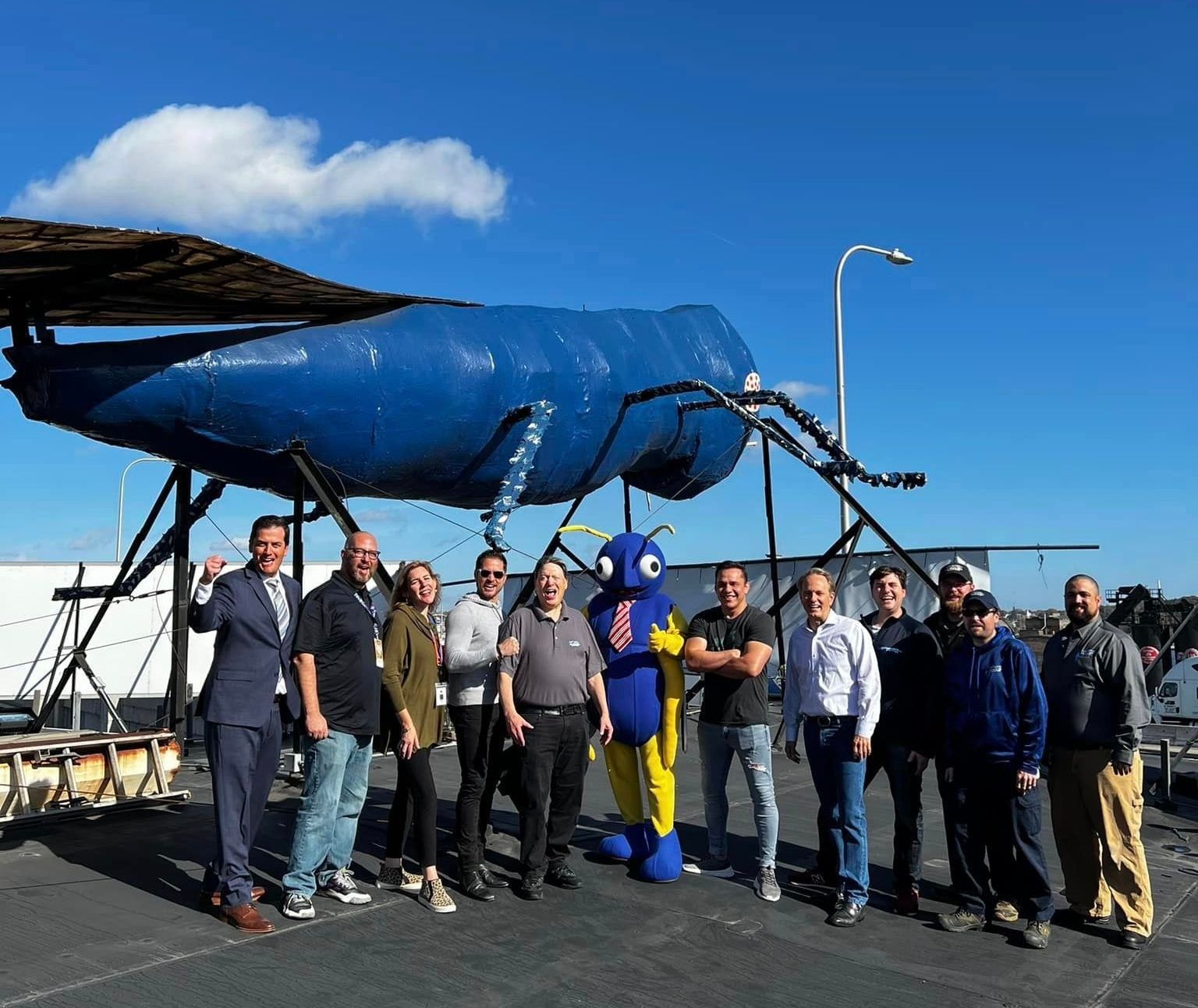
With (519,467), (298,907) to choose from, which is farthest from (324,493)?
(298,907)

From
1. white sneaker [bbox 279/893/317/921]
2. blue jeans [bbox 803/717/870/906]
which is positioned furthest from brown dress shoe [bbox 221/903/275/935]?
blue jeans [bbox 803/717/870/906]

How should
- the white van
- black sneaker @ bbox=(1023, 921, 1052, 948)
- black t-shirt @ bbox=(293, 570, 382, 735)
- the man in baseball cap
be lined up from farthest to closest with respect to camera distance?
the white van → the man in baseball cap → black t-shirt @ bbox=(293, 570, 382, 735) → black sneaker @ bbox=(1023, 921, 1052, 948)

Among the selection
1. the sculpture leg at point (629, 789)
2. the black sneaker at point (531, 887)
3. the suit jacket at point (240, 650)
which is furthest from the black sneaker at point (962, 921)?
the suit jacket at point (240, 650)

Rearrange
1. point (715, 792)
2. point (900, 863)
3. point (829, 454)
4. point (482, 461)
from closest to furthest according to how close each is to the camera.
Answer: point (900, 863)
point (715, 792)
point (482, 461)
point (829, 454)

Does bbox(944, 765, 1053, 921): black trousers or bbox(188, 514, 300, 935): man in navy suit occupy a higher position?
bbox(188, 514, 300, 935): man in navy suit

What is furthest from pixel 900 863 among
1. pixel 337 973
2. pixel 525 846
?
pixel 337 973

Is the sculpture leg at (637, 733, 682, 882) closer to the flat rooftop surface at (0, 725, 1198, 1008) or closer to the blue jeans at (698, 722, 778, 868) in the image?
the flat rooftop surface at (0, 725, 1198, 1008)

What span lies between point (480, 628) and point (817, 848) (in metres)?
2.71

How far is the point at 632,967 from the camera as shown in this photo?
4.29 m

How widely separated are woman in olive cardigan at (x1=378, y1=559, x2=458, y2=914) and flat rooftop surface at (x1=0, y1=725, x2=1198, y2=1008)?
14 centimetres

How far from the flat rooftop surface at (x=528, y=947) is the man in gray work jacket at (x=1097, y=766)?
0.18 meters

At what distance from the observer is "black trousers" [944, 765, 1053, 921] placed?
483cm

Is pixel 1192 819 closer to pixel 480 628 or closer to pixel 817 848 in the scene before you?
pixel 817 848

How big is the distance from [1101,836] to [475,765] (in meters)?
3.05
